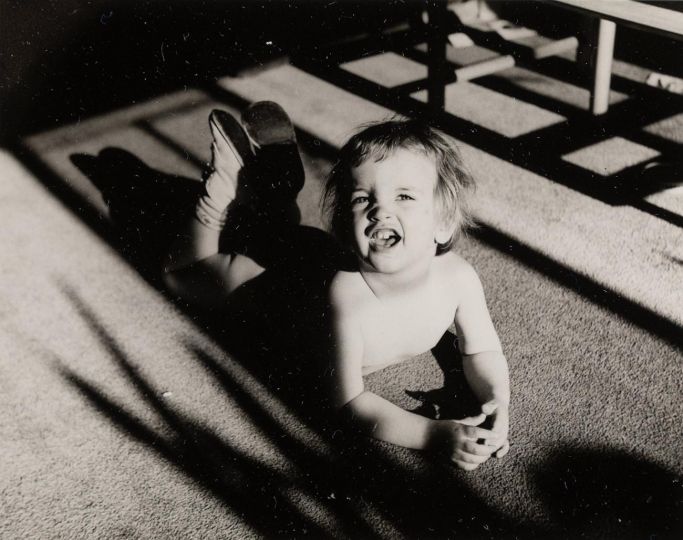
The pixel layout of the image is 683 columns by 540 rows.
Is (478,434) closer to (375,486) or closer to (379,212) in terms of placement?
(375,486)

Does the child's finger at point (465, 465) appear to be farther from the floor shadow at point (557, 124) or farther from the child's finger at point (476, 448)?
the floor shadow at point (557, 124)

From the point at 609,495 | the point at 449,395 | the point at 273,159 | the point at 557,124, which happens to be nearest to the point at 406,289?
the point at 449,395

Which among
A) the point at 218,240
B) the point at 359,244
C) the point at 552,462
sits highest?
the point at 359,244

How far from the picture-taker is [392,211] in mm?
1127

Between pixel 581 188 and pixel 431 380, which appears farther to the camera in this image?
pixel 581 188

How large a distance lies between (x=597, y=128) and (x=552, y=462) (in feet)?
4.49

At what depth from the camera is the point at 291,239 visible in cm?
169

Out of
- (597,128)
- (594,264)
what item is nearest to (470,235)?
(594,264)

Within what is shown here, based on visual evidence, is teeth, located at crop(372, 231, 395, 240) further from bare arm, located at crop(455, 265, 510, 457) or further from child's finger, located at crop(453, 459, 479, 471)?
child's finger, located at crop(453, 459, 479, 471)

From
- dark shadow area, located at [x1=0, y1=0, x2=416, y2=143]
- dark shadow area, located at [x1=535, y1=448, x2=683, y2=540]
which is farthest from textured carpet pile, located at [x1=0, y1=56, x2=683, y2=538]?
dark shadow area, located at [x1=0, y1=0, x2=416, y2=143]

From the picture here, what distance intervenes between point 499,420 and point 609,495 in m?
0.20

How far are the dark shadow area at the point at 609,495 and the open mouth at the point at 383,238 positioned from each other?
0.46m

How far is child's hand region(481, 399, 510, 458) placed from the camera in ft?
3.69

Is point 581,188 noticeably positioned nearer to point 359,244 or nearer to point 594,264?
point 594,264
